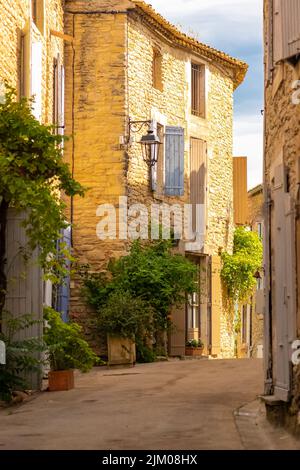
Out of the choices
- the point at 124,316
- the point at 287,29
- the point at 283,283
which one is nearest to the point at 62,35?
the point at 124,316

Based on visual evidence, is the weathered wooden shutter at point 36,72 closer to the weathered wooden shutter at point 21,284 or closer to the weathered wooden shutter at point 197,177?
the weathered wooden shutter at point 21,284

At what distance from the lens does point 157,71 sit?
874 inches

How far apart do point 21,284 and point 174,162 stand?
30.7ft

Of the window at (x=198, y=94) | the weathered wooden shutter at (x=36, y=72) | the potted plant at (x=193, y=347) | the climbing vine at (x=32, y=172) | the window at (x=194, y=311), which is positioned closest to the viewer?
the climbing vine at (x=32, y=172)

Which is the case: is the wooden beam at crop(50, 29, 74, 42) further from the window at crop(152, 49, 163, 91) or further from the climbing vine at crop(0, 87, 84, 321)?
the climbing vine at crop(0, 87, 84, 321)

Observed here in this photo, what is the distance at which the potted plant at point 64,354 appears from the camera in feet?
43.3

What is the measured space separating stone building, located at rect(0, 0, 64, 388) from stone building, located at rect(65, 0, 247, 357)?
3.11ft

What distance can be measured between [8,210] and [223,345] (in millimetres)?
11710

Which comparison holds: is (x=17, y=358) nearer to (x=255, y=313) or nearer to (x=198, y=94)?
(x=198, y=94)

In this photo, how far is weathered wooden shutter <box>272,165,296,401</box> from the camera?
928cm

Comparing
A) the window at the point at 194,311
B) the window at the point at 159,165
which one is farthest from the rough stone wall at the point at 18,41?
the window at the point at 194,311

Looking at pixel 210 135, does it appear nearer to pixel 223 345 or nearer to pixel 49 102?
pixel 223 345

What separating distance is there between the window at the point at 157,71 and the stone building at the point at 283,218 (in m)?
11.0
